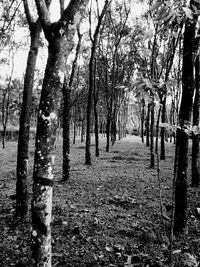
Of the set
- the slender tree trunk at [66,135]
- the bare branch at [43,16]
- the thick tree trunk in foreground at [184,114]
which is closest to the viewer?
the bare branch at [43,16]

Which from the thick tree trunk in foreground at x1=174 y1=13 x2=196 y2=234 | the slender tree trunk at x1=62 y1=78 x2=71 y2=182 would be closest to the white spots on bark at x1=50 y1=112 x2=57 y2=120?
the thick tree trunk in foreground at x1=174 y1=13 x2=196 y2=234

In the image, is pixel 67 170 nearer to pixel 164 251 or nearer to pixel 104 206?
pixel 104 206

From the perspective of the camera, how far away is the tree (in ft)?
10.7

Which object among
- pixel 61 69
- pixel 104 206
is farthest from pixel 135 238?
pixel 61 69

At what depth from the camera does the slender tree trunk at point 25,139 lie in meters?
5.91

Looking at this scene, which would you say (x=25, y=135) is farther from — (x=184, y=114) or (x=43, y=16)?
(x=184, y=114)

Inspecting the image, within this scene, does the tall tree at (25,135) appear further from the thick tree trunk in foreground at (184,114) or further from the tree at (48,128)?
the thick tree trunk in foreground at (184,114)

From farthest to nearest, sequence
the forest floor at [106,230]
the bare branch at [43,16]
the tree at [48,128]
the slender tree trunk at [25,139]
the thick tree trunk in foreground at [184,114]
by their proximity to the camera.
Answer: the slender tree trunk at [25,139] < the thick tree trunk in foreground at [184,114] < the forest floor at [106,230] < the bare branch at [43,16] < the tree at [48,128]

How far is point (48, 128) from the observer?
10.8 ft

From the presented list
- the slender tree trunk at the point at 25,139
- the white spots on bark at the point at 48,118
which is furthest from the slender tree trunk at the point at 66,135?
the white spots on bark at the point at 48,118

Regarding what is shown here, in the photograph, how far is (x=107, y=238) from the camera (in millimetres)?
5164

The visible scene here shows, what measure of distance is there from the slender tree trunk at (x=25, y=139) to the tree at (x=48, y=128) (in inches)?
110

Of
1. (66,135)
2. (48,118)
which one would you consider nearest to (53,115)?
(48,118)

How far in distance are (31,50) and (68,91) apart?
4006 mm
